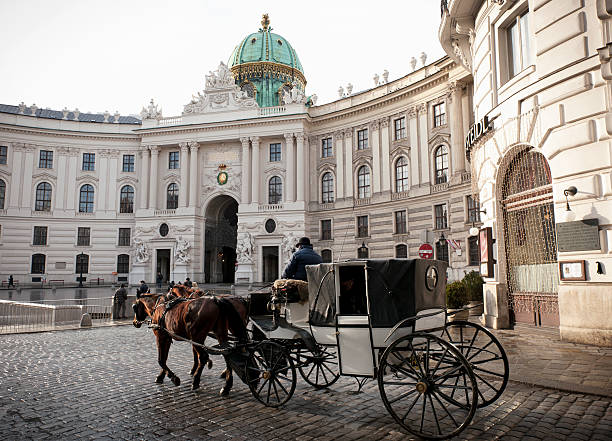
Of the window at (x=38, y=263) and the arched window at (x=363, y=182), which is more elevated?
the arched window at (x=363, y=182)

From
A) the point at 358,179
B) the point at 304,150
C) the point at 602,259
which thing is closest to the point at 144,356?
the point at 602,259

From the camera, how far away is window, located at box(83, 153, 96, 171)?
46188mm

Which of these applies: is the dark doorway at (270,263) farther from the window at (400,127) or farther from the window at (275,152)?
the window at (400,127)

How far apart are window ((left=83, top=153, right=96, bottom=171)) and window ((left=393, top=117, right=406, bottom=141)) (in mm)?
32051

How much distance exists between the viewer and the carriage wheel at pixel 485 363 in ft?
19.0

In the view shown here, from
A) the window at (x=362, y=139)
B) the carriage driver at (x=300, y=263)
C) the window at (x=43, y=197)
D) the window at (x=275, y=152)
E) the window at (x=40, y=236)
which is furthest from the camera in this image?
the window at (x=43, y=197)

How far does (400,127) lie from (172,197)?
24.3 meters

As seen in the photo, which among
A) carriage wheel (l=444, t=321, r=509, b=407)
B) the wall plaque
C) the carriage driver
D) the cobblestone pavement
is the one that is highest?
the wall plaque

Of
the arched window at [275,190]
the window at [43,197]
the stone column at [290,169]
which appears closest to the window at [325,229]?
the stone column at [290,169]

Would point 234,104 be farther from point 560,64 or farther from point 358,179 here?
point 560,64

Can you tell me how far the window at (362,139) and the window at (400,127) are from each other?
3092mm

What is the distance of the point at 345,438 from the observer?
17.1 ft

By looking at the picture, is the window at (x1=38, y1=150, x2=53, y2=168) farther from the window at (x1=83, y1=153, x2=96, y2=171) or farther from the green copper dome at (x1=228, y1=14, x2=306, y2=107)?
the green copper dome at (x1=228, y1=14, x2=306, y2=107)

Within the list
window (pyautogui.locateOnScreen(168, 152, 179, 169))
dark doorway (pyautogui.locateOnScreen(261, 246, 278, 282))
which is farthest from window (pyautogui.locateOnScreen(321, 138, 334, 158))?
window (pyautogui.locateOnScreen(168, 152, 179, 169))
